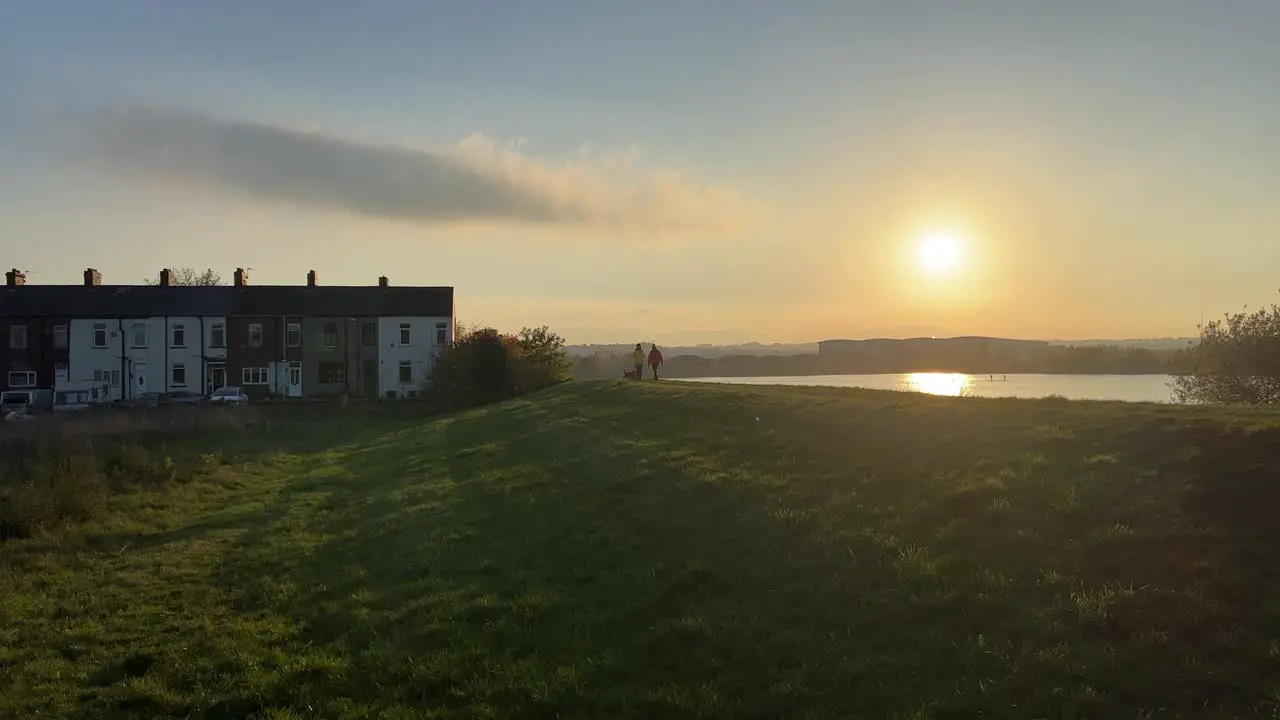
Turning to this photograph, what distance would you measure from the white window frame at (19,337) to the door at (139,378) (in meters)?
7.94

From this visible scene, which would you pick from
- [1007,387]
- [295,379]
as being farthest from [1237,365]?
[295,379]

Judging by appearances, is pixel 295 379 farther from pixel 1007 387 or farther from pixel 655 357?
pixel 1007 387

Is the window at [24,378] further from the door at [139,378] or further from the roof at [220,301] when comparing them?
the door at [139,378]

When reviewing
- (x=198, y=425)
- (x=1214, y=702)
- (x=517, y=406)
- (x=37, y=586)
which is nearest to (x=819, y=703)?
(x=1214, y=702)

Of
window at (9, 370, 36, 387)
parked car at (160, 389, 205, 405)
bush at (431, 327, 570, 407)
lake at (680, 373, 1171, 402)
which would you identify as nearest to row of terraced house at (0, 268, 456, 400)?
window at (9, 370, 36, 387)

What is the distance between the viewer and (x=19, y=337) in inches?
2549

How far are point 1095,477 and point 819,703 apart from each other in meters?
5.74

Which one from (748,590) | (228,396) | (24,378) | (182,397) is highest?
(24,378)

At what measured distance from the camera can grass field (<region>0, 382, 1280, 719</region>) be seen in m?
6.75

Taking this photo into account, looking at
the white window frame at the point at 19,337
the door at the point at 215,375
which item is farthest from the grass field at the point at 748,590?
the white window frame at the point at 19,337

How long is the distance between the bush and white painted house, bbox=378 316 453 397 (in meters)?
14.7

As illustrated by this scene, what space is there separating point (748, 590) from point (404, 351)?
209ft

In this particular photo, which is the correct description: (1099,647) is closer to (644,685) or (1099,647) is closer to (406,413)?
(644,685)

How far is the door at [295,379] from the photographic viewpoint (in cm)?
6744
